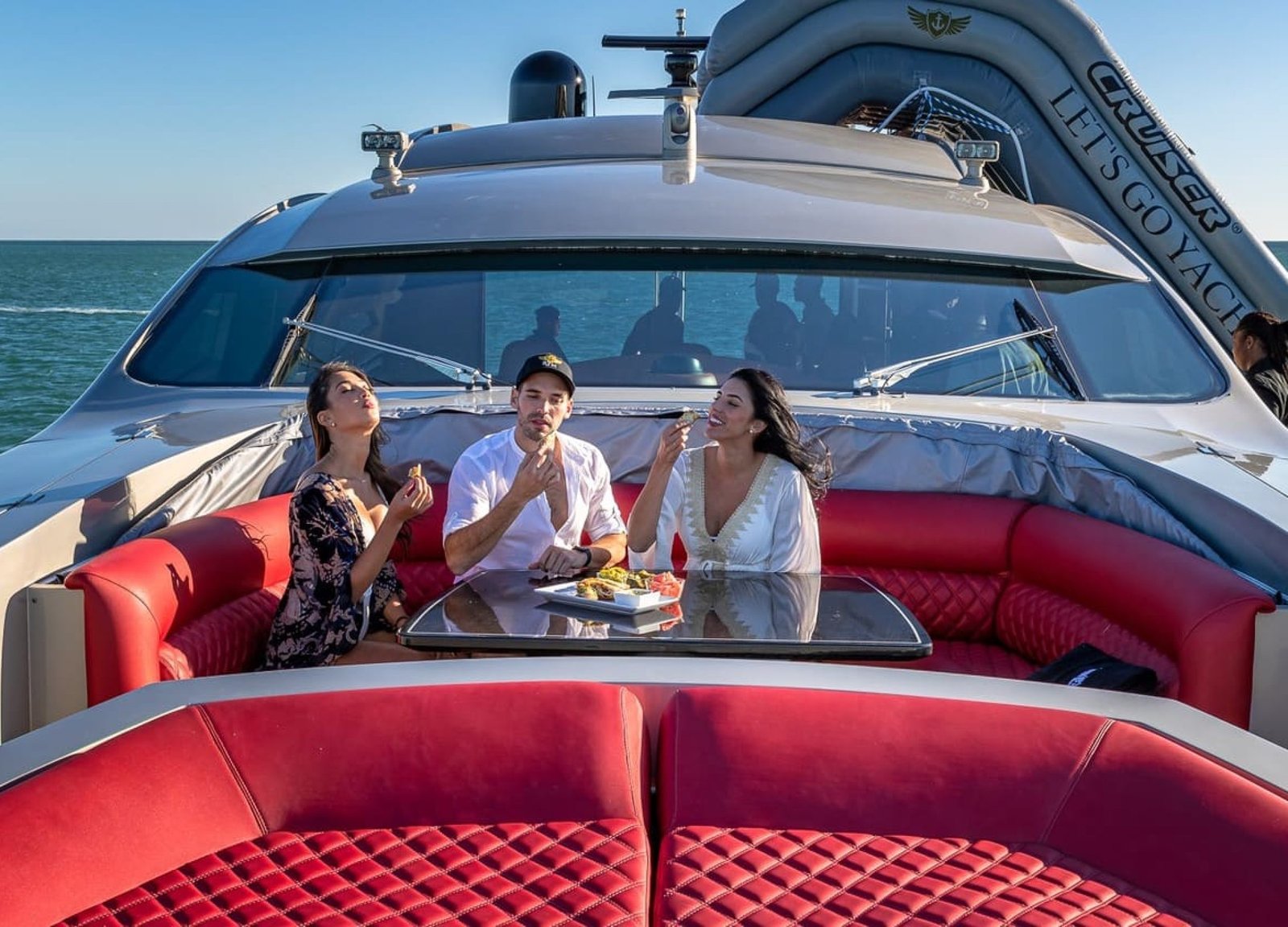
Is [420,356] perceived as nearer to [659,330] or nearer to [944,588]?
[659,330]

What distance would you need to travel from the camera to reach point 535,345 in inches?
177

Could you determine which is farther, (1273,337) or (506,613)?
(1273,337)

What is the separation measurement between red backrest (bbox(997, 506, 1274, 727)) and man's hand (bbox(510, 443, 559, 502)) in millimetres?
1360

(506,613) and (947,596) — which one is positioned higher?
(506,613)

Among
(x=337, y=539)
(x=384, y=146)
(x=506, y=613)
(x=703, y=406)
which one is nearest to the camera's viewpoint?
(x=506, y=613)

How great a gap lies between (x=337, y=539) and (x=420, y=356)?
3.91 ft

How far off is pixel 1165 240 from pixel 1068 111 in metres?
1.03

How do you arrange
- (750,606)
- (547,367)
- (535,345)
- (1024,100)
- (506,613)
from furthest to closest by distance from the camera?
1. (1024,100)
2. (535,345)
3. (547,367)
4. (750,606)
5. (506,613)

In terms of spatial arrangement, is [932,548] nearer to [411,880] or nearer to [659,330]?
[659,330]

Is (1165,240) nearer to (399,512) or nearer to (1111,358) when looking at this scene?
(1111,358)

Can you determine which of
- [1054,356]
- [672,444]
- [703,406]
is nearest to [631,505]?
[703,406]

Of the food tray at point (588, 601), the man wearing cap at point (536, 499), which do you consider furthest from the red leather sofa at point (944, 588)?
the food tray at point (588, 601)

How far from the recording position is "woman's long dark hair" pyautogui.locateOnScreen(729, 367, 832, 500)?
3.79 m

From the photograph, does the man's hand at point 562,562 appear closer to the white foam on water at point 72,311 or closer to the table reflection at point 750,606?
the table reflection at point 750,606
